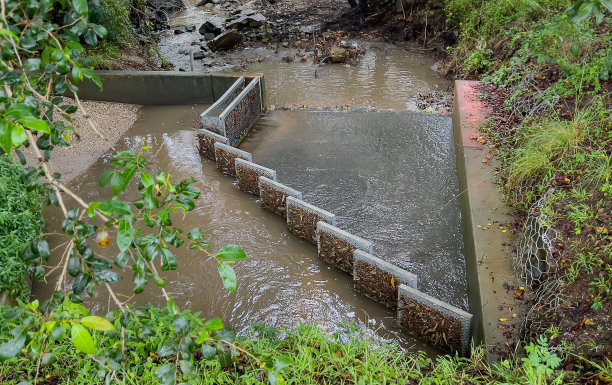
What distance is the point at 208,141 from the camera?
736 centimetres

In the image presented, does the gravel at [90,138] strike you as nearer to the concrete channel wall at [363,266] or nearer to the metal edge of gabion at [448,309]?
the concrete channel wall at [363,266]

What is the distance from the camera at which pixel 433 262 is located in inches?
209

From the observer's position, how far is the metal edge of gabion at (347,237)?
5.03m

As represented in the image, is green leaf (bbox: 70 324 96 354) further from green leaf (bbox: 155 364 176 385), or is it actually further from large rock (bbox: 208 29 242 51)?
large rock (bbox: 208 29 242 51)

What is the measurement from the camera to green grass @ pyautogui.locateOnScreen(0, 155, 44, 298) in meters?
4.71

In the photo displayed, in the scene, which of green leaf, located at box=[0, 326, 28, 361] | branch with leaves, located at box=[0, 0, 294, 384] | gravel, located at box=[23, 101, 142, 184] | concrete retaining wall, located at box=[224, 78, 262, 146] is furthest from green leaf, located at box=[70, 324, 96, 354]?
concrete retaining wall, located at box=[224, 78, 262, 146]

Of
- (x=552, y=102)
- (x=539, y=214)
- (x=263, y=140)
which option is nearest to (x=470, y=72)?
(x=552, y=102)

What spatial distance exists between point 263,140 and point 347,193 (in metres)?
2.14

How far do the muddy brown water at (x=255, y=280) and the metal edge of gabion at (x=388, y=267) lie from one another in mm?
429

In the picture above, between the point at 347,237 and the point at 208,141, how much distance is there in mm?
3225

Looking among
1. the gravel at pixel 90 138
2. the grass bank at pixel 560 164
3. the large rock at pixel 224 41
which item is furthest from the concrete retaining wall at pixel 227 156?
the large rock at pixel 224 41

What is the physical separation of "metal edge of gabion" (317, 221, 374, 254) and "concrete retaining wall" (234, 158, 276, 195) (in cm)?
137

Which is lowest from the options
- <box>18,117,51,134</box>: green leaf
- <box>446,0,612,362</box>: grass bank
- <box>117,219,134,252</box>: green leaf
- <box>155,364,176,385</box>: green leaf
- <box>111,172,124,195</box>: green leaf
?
<box>446,0,612,362</box>: grass bank

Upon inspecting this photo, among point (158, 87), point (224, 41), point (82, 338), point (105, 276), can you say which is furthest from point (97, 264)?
point (224, 41)
